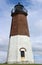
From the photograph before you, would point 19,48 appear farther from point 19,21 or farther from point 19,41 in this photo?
point 19,21

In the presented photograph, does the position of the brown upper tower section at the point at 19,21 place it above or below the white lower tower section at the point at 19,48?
above

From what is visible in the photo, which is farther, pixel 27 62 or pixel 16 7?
pixel 16 7

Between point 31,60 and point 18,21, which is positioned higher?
point 18,21

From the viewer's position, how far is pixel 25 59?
20109 millimetres

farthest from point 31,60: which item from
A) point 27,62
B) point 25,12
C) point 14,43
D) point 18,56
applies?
point 25,12

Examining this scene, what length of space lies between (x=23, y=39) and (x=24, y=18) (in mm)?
3534

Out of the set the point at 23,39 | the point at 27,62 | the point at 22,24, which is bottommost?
the point at 27,62

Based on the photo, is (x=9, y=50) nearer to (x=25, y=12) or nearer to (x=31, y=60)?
(x=31, y=60)

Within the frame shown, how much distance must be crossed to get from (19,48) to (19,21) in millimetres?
4100

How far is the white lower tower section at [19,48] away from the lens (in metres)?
19.9

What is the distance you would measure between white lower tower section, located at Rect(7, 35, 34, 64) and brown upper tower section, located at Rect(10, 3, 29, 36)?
2.45ft

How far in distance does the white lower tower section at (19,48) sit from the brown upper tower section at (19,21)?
0.75 metres

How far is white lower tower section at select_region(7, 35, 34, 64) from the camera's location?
19875mm

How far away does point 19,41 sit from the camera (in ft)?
67.5
